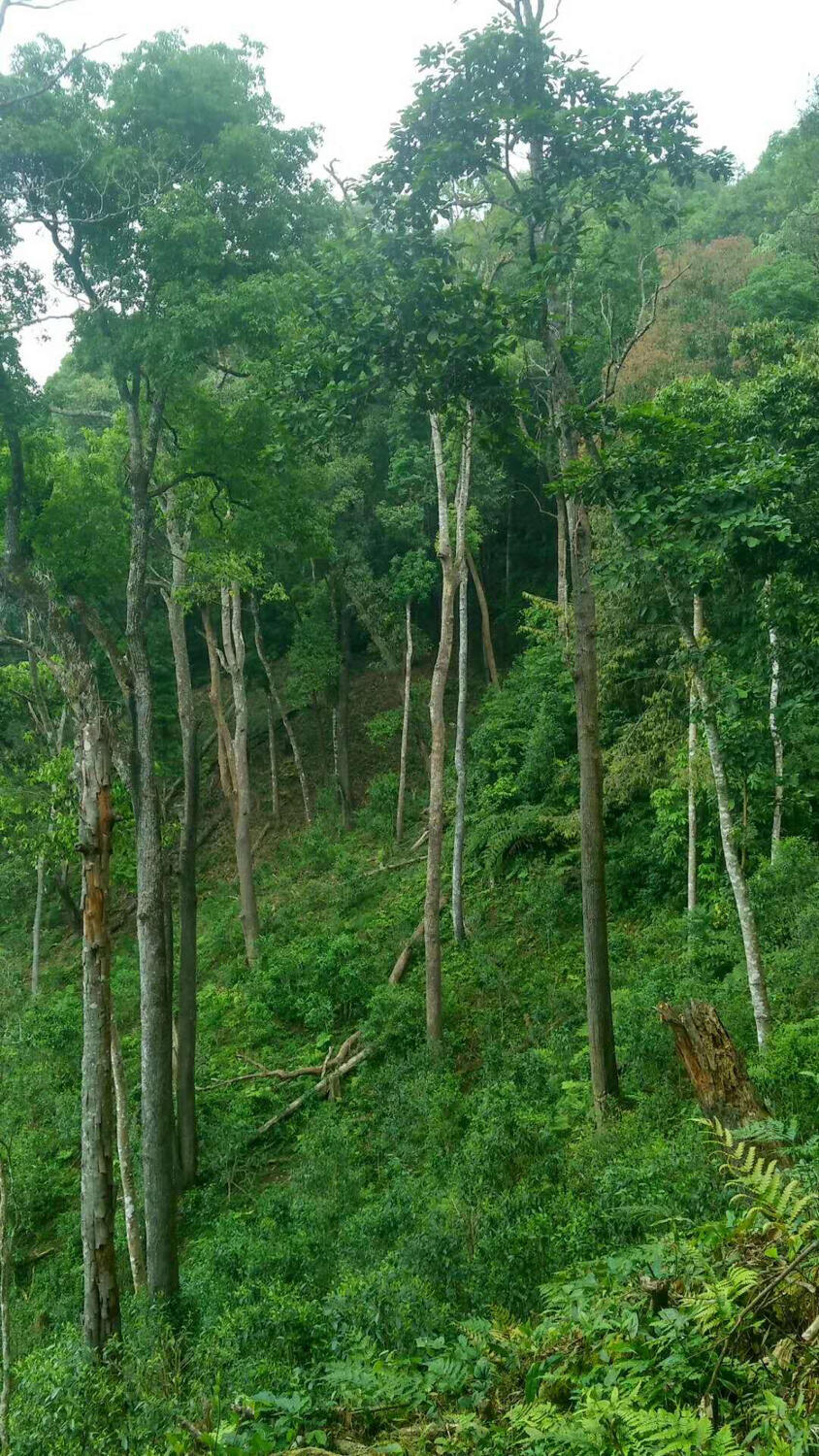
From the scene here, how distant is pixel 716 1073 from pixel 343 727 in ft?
60.9

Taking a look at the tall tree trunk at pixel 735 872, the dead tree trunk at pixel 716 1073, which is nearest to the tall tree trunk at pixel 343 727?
the tall tree trunk at pixel 735 872

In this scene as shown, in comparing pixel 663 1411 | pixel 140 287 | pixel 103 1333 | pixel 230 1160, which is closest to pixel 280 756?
pixel 230 1160

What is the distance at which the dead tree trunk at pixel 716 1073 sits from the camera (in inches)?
237

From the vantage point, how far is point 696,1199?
507cm

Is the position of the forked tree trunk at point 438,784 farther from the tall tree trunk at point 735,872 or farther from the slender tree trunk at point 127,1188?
the tall tree trunk at point 735,872

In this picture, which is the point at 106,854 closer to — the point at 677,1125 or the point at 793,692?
the point at 677,1125

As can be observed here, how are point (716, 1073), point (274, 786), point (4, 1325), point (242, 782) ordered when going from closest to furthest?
point (716, 1073) → point (4, 1325) → point (242, 782) → point (274, 786)

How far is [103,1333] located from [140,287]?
1021 centimetres

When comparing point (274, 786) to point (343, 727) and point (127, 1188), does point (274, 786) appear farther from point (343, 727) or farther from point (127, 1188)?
point (127, 1188)

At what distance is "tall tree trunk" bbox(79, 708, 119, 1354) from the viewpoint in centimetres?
762

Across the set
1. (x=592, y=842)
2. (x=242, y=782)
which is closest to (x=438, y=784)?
(x=592, y=842)

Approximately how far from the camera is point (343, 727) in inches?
951

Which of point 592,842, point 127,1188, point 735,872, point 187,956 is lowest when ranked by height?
point 127,1188

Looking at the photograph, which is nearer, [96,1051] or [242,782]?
[96,1051]
